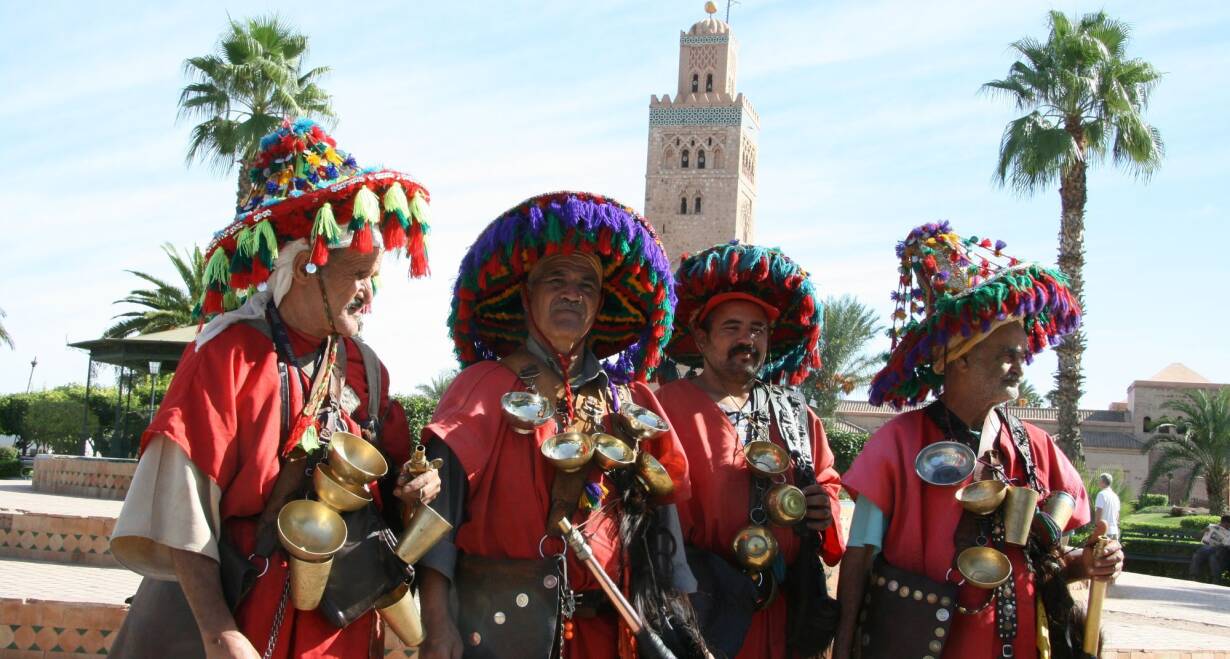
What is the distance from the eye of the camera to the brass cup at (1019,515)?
4.29m

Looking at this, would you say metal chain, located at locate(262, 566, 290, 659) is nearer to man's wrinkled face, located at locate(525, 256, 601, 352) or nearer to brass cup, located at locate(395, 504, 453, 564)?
brass cup, located at locate(395, 504, 453, 564)

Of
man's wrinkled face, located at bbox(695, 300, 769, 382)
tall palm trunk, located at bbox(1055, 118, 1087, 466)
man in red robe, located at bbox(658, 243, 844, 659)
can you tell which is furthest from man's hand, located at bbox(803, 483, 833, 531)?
tall palm trunk, located at bbox(1055, 118, 1087, 466)

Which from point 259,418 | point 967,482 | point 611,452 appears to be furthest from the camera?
point 967,482

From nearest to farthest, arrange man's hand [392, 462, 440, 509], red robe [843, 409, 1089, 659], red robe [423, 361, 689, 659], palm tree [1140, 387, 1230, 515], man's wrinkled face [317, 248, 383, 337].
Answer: man's hand [392, 462, 440, 509]
man's wrinkled face [317, 248, 383, 337]
red robe [423, 361, 689, 659]
red robe [843, 409, 1089, 659]
palm tree [1140, 387, 1230, 515]

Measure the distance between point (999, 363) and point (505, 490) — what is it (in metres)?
1.93

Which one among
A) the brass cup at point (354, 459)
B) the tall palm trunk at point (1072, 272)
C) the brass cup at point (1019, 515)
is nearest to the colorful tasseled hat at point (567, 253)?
the brass cup at point (354, 459)

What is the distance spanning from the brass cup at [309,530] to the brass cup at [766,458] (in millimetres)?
1794

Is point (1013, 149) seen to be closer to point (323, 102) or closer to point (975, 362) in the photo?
point (323, 102)

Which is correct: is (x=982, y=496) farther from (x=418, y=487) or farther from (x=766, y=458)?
(x=418, y=487)

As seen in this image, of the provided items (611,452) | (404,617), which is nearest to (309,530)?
(404,617)

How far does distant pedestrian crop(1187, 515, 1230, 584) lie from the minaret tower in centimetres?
5055

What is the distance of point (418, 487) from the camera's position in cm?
352

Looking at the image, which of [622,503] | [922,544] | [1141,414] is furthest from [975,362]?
[1141,414]

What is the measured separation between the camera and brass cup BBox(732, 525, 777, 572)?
443cm
